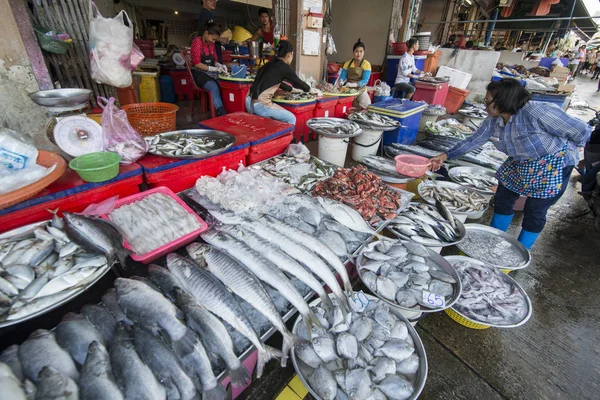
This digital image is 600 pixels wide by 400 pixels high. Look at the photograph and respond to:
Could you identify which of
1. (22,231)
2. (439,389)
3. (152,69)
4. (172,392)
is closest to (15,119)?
(22,231)

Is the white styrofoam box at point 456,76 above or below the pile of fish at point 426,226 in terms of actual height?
above

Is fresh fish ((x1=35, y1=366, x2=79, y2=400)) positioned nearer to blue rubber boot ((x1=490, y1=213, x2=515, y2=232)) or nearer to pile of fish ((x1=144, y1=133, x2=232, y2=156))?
pile of fish ((x1=144, y1=133, x2=232, y2=156))

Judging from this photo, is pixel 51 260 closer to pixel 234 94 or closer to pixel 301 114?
pixel 301 114

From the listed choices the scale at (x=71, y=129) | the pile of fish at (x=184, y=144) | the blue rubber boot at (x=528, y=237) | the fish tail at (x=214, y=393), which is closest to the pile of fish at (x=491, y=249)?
the blue rubber boot at (x=528, y=237)

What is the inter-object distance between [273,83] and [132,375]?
464cm

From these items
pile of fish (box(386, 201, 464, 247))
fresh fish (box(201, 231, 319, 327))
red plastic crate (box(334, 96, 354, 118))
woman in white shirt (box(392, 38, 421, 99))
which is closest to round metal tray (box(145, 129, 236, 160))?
fresh fish (box(201, 231, 319, 327))

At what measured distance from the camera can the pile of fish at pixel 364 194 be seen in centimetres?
302

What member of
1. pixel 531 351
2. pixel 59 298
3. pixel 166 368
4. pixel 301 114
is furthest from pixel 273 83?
pixel 531 351

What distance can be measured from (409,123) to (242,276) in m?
5.32

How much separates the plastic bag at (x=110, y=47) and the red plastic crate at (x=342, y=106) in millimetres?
4448

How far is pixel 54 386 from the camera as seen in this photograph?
3.94 ft

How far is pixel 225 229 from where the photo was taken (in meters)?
2.47

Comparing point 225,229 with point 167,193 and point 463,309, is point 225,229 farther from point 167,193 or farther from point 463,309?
point 463,309

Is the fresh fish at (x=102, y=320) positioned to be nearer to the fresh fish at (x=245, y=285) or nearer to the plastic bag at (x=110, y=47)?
the fresh fish at (x=245, y=285)
